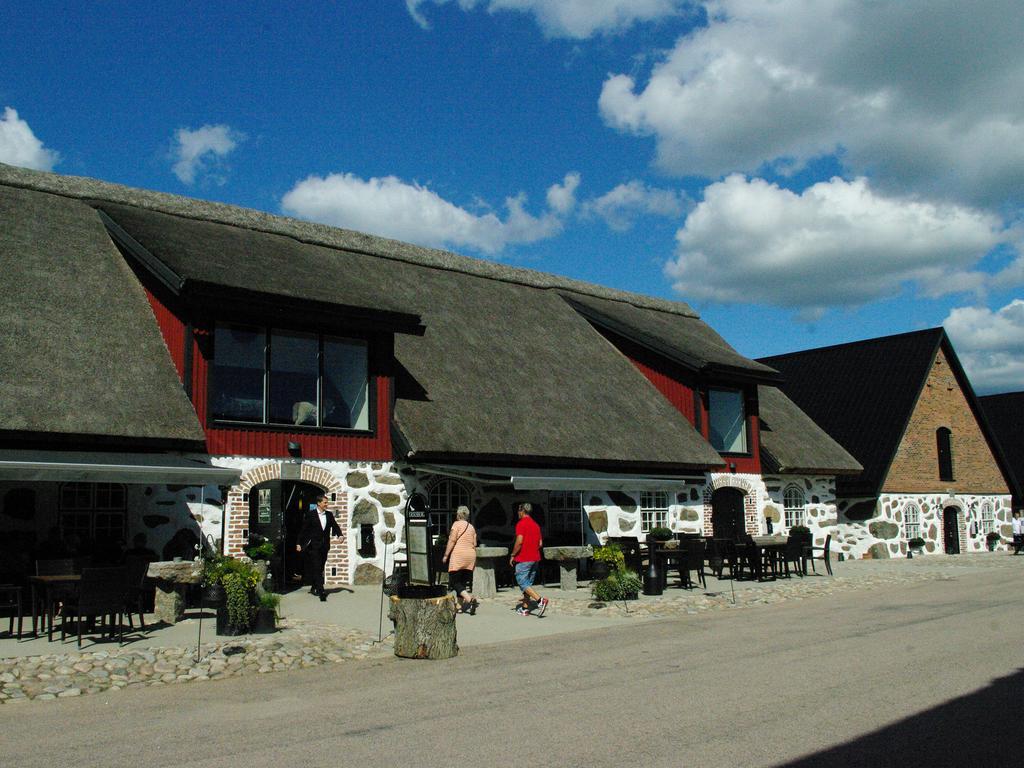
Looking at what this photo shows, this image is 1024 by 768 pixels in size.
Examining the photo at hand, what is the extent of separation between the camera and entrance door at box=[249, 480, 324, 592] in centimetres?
1547

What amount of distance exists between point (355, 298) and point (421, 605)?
Result: 25.4 ft

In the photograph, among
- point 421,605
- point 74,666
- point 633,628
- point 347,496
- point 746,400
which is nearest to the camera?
point 74,666

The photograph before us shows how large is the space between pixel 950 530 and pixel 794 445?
305 inches

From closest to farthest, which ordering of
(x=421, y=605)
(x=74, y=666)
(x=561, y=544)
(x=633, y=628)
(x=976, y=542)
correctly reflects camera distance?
(x=74, y=666) < (x=421, y=605) < (x=633, y=628) < (x=561, y=544) < (x=976, y=542)

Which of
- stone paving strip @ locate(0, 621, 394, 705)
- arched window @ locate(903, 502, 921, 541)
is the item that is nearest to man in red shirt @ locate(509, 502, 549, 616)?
stone paving strip @ locate(0, 621, 394, 705)

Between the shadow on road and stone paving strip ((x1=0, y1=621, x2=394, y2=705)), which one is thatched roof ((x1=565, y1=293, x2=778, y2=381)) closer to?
stone paving strip ((x1=0, y1=621, x2=394, y2=705))

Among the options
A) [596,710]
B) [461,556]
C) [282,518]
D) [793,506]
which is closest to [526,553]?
[461,556]

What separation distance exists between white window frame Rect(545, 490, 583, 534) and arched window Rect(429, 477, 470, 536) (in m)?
2.31

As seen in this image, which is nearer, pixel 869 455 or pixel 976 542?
pixel 869 455

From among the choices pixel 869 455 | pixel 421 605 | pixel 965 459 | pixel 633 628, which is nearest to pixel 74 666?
pixel 421 605

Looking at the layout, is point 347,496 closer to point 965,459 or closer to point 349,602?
point 349,602

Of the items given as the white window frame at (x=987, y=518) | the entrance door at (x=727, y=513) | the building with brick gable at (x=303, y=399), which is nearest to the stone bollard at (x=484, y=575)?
the building with brick gable at (x=303, y=399)

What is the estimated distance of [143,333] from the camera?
49.9ft

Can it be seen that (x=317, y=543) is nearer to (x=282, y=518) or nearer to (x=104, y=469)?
(x=282, y=518)
